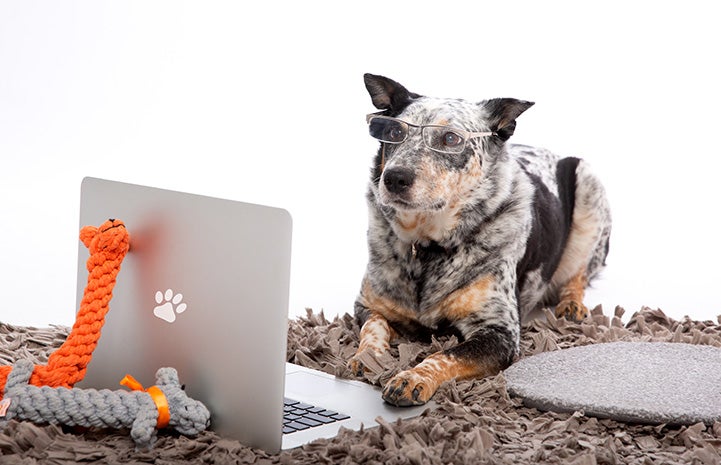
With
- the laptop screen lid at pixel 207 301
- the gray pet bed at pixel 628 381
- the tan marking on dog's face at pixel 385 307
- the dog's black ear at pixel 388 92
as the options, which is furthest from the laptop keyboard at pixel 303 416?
the dog's black ear at pixel 388 92

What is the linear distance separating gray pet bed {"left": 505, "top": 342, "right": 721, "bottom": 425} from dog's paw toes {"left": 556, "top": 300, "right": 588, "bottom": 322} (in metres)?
0.66

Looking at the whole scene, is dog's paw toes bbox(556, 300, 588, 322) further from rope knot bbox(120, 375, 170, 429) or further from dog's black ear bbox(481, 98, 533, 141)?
rope knot bbox(120, 375, 170, 429)

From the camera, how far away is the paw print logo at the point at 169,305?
238cm

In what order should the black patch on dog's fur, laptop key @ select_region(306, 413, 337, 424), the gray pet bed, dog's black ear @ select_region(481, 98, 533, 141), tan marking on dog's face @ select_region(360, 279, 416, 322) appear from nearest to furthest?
laptop key @ select_region(306, 413, 337, 424) → the gray pet bed → dog's black ear @ select_region(481, 98, 533, 141) → tan marking on dog's face @ select_region(360, 279, 416, 322) → the black patch on dog's fur

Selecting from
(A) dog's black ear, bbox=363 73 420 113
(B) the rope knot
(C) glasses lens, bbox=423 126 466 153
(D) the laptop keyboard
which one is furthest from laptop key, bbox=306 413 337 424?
(A) dog's black ear, bbox=363 73 420 113

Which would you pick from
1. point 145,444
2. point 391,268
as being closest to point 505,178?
point 391,268

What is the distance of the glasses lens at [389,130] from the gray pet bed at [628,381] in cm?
89

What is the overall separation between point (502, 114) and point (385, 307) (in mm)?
850

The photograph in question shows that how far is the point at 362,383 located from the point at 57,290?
2.04 m

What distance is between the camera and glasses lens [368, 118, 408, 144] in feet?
10.9

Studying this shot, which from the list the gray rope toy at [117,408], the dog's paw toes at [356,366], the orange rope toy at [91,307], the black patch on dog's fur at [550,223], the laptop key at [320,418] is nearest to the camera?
the gray rope toy at [117,408]

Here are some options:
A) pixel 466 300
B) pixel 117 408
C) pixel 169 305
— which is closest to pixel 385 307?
pixel 466 300

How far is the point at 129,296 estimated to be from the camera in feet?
8.25

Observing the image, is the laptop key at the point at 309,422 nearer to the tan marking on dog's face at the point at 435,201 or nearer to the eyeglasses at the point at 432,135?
the tan marking on dog's face at the point at 435,201
